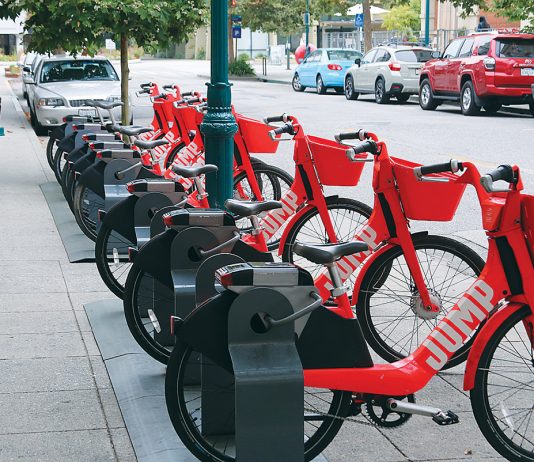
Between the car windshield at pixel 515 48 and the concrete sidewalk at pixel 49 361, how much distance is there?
1545 centimetres

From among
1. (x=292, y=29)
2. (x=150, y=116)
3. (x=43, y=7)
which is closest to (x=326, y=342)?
(x=43, y=7)

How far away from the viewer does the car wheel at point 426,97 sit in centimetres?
2648

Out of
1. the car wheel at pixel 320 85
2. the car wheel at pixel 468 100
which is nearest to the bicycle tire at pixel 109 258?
the car wheel at pixel 468 100

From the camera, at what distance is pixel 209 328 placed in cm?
388

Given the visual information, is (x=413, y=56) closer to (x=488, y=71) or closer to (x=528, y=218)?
(x=488, y=71)

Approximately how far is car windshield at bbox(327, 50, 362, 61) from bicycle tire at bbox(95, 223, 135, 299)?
28.0 meters

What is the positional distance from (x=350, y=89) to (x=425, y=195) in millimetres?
26140

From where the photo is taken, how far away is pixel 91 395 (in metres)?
5.25

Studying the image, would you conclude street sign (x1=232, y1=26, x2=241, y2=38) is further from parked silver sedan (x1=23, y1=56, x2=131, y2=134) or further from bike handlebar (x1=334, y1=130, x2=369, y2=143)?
bike handlebar (x1=334, y1=130, x2=369, y2=143)

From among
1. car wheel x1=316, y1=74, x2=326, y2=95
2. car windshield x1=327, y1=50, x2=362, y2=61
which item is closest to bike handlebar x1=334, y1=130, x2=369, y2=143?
car wheel x1=316, y1=74, x2=326, y2=95

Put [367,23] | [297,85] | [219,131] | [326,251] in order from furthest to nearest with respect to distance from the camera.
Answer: [367,23], [297,85], [219,131], [326,251]

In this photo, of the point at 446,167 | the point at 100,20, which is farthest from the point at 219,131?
A: the point at 100,20

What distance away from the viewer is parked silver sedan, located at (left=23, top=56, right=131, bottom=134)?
19969mm

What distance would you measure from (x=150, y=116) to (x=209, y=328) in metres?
21.8
